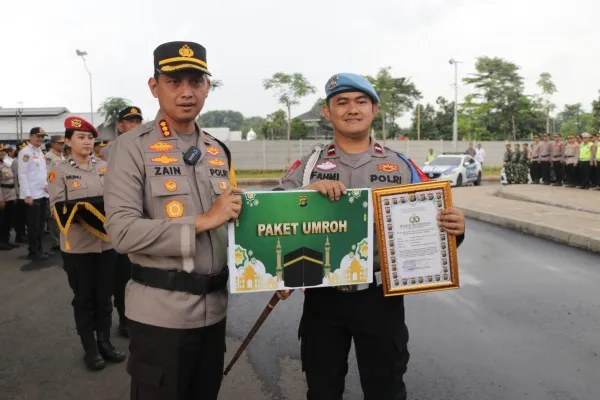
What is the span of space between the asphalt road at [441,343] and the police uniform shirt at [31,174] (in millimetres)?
1989

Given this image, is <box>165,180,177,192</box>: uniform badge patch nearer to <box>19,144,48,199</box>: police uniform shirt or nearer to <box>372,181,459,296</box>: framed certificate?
<box>372,181,459,296</box>: framed certificate

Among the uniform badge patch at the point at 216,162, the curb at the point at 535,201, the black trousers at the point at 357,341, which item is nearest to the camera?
the uniform badge patch at the point at 216,162

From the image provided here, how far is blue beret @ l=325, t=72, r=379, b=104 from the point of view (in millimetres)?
2387

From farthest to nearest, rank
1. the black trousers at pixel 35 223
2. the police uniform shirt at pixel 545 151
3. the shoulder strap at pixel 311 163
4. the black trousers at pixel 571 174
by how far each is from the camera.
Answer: the police uniform shirt at pixel 545 151 < the black trousers at pixel 571 174 < the black trousers at pixel 35 223 < the shoulder strap at pixel 311 163

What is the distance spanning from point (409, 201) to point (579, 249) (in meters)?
7.17

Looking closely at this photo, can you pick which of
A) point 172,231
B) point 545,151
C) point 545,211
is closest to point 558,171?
point 545,151

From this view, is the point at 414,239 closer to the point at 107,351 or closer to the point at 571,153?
the point at 107,351

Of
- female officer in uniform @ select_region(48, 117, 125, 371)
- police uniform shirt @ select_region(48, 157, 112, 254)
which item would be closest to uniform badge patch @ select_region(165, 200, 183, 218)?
female officer in uniform @ select_region(48, 117, 125, 371)

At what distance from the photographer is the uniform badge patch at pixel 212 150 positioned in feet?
7.42

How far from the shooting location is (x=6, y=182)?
31.2 feet

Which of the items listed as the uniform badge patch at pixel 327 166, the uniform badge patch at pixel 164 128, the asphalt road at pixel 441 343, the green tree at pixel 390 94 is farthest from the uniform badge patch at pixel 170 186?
the green tree at pixel 390 94

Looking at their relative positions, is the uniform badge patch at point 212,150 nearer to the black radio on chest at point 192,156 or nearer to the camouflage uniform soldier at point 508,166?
A: the black radio on chest at point 192,156

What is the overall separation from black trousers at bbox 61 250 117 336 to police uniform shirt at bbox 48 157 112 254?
8 centimetres

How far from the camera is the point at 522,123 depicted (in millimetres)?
51281
